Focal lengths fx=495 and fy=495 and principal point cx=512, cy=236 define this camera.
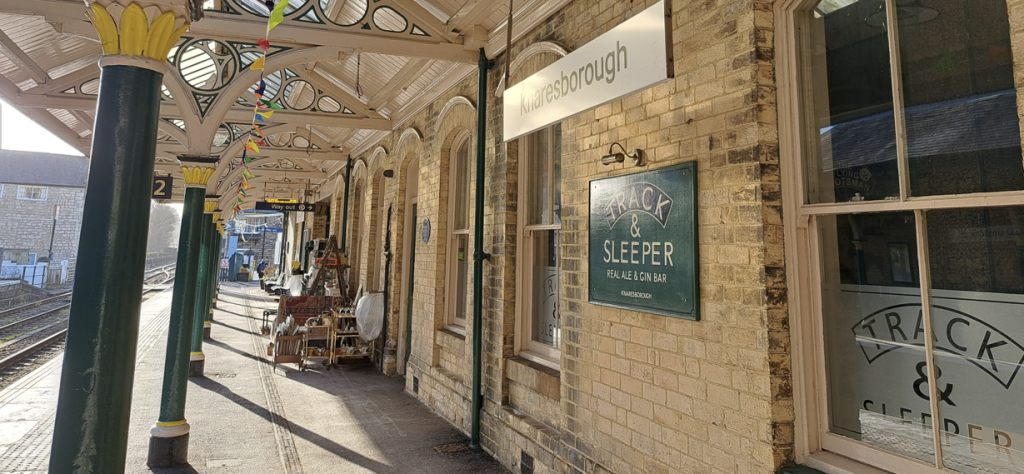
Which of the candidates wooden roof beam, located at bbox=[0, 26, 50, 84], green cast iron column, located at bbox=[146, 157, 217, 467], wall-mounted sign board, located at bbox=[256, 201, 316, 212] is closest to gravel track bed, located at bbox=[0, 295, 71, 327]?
wall-mounted sign board, located at bbox=[256, 201, 316, 212]

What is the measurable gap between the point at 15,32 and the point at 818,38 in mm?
7677

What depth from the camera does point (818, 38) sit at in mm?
2469

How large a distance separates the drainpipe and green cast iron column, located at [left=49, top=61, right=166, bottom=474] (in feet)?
10.4

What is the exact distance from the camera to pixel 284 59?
187 inches

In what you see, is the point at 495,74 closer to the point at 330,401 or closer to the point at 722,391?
the point at 722,391

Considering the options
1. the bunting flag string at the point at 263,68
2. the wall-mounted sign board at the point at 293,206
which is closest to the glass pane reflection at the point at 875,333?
the bunting flag string at the point at 263,68

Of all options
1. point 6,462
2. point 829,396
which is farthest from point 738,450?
point 6,462

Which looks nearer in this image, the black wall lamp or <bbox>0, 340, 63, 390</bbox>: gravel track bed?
the black wall lamp

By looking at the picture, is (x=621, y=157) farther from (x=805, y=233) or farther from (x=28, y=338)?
(x=28, y=338)

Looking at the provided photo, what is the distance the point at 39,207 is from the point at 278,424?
40.4 metres

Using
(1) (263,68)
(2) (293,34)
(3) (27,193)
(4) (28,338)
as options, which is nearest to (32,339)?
(4) (28,338)

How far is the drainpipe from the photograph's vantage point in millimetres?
4961

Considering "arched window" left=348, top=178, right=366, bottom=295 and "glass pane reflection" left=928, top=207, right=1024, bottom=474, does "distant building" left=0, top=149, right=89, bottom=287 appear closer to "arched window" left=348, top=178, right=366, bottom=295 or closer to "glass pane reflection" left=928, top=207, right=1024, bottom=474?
"arched window" left=348, top=178, right=366, bottom=295

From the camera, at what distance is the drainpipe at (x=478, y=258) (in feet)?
16.3
